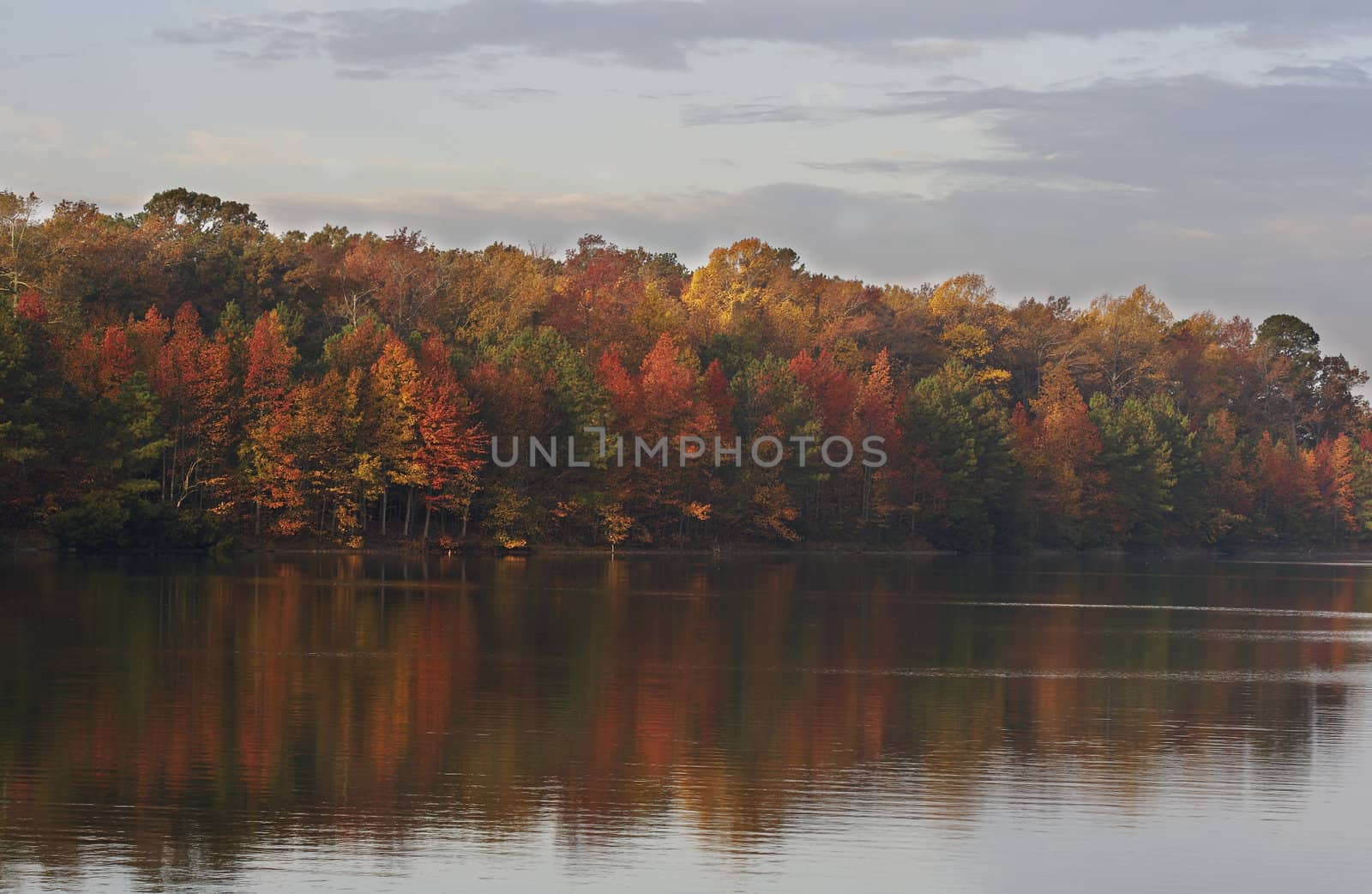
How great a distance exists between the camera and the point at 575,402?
Result: 3130 inches

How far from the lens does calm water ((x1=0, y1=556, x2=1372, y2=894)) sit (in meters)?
14.5

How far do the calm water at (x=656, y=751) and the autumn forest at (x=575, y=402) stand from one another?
2515cm

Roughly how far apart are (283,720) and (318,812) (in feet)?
18.9

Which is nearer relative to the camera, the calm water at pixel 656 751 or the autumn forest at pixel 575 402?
the calm water at pixel 656 751

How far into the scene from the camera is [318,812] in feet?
52.2

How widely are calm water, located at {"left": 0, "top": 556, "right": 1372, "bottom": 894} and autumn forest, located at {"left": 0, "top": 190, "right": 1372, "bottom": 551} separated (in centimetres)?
2515

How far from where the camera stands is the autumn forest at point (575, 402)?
66.3 m

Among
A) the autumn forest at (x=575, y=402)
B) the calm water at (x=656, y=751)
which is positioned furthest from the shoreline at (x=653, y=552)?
the calm water at (x=656, y=751)

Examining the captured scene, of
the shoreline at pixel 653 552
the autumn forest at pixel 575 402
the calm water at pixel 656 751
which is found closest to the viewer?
the calm water at pixel 656 751

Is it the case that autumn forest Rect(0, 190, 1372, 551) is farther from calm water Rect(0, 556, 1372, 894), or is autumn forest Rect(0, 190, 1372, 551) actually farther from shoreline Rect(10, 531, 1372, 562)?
calm water Rect(0, 556, 1372, 894)

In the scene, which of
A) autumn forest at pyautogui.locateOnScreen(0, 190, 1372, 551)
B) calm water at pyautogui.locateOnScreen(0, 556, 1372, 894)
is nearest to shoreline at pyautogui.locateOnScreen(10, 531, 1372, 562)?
autumn forest at pyautogui.locateOnScreen(0, 190, 1372, 551)

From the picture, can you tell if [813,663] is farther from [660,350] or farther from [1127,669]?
[660,350]

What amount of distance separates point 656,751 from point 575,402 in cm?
5971

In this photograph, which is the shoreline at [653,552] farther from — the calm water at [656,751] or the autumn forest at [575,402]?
the calm water at [656,751]
